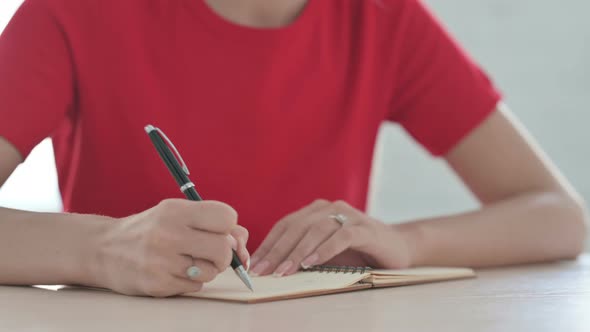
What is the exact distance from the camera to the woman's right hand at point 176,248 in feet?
2.63

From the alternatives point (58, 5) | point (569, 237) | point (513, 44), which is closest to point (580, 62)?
point (513, 44)

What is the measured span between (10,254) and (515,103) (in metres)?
2.36

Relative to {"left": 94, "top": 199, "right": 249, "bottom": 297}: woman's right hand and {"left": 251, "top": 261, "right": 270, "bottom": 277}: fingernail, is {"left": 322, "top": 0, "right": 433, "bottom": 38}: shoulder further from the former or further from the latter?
{"left": 94, "top": 199, "right": 249, "bottom": 297}: woman's right hand

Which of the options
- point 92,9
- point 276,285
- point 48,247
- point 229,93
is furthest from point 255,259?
point 92,9

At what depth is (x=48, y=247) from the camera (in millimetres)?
907

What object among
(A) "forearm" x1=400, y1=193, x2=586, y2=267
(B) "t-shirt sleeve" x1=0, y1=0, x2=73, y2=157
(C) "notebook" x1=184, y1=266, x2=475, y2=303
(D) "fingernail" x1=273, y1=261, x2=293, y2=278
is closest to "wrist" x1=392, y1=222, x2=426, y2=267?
(A) "forearm" x1=400, y1=193, x2=586, y2=267

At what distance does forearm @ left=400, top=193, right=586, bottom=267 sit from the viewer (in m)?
1.22

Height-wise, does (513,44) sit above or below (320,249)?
above

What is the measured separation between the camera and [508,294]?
3.02ft

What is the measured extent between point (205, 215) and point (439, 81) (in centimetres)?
80

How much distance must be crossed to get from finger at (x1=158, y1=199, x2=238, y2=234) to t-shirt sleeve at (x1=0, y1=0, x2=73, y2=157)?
1.37ft

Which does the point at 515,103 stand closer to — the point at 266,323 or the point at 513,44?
the point at 513,44

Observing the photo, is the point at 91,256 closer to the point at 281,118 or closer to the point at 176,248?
the point at 176,248

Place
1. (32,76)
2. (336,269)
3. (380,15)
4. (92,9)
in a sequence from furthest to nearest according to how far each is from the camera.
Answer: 1. (380,15)
2. (92,9)
3. (32,76)
4. (336,269)
